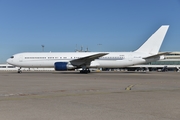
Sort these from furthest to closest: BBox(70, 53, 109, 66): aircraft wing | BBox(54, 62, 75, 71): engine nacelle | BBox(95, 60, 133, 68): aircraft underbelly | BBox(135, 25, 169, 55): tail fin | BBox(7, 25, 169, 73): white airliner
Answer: BBox(95, 60, 133, 68): aircraft underbelly, BBox(135, 25, 169, 55): tail fin, BBox(7, 25, 169, 73): white airliner, BBox(70, 53, 109, 66): aircraft wing, BBox(54, 62, 75, 71): engine nacelle

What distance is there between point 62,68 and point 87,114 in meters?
32.4

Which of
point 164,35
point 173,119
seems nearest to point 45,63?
point 164,35

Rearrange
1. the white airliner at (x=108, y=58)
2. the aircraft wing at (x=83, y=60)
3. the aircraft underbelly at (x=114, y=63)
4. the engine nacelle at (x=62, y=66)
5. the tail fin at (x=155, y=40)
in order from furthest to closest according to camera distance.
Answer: the aircraft underbelly at (x=114, y=63) → the tail fin at (x=155, y=40) → the white airliner at (x=108, y=58) → the aircraft wing at (x=83, y=60) → the engine nacelle at (x=62, y=66)

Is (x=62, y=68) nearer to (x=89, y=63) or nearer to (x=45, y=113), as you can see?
(x=89, y=63)

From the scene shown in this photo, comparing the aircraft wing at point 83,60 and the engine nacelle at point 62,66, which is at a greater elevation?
the aircraft wing at point 83,60

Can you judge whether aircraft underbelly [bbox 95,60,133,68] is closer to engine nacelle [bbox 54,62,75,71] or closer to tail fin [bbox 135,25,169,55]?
tail fin [bbox 135,25,169,55]

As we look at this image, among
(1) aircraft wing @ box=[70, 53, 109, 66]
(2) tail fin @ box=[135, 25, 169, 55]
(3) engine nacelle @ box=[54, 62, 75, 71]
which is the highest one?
(2) tail fin @ box=[135, 25, 169, 55]

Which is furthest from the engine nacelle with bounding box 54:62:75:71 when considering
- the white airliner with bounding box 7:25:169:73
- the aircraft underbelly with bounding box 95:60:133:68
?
the aircraft underbelly with bounding box 95:60:133:68

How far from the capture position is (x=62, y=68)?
39.4m

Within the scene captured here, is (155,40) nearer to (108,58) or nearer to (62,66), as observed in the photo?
(108,58)

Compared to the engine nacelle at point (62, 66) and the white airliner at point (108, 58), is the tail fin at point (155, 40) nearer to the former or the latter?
the white airliner at point (108, 58)

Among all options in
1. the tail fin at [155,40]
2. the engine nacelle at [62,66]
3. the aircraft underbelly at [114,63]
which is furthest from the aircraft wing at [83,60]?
the tail fin at [155,40]

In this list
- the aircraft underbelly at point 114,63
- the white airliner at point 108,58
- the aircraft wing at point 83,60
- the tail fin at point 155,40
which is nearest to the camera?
the aircraft wing at point 83,60

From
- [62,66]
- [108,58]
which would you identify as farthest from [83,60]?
[108,58]
